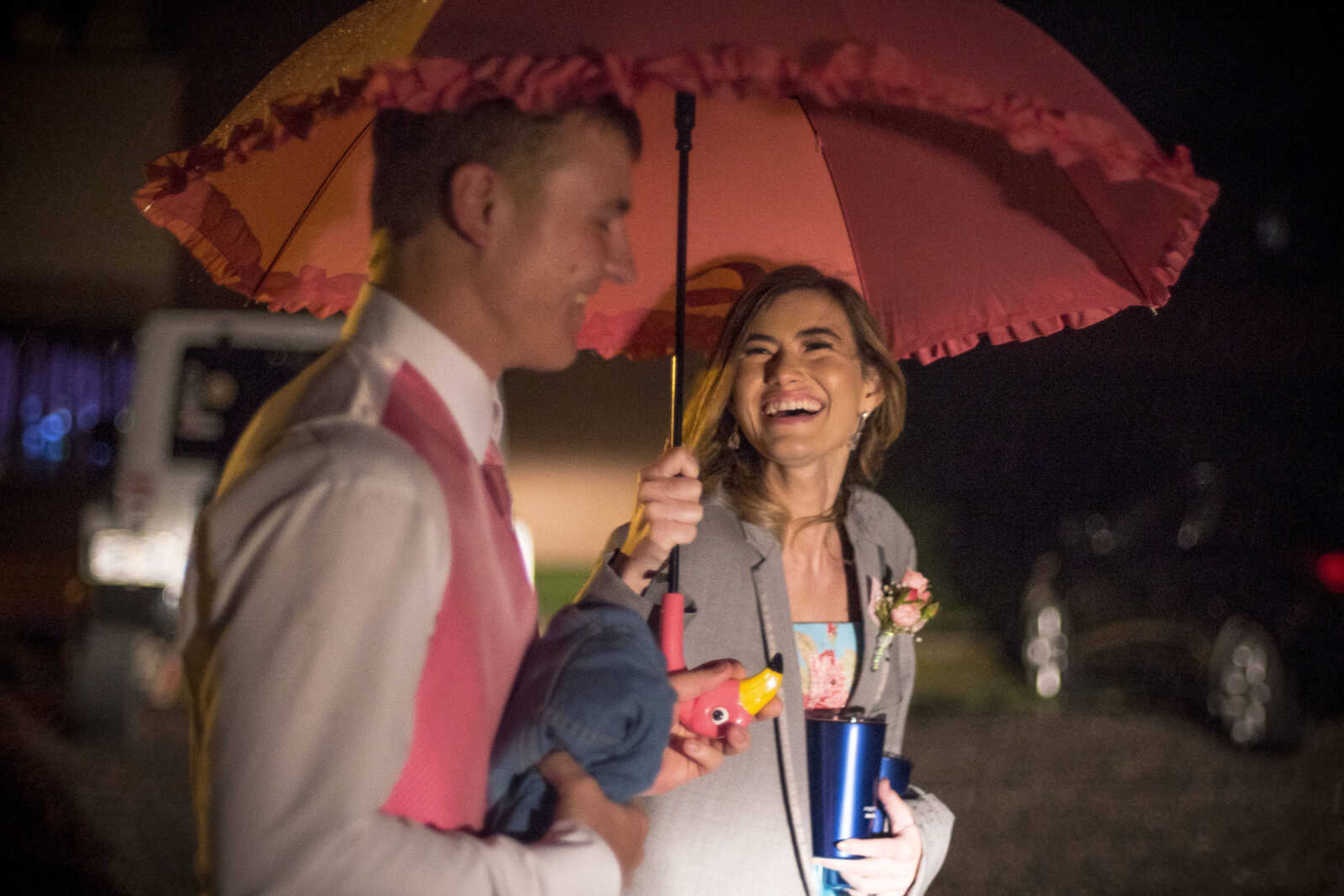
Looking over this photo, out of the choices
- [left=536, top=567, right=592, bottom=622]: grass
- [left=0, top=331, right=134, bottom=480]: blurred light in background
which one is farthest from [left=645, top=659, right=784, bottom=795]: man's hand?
[left=0, top=331, right=134, bottom=480]: blurred light in background

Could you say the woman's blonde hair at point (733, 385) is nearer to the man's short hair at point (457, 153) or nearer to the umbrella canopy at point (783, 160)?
the umbrella canopy at point (783, 160)

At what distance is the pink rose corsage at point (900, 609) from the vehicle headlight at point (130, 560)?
5653mm

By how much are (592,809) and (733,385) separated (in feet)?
5.34

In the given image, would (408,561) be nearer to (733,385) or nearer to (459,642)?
(459,642)

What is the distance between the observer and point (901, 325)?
303 cm

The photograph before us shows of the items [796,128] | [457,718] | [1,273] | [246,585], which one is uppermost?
[1,273]

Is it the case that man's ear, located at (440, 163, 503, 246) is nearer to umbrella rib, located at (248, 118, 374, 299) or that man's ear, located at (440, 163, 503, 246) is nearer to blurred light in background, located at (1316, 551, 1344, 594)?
umbrella rib, located at (248, 118, 374, 299)

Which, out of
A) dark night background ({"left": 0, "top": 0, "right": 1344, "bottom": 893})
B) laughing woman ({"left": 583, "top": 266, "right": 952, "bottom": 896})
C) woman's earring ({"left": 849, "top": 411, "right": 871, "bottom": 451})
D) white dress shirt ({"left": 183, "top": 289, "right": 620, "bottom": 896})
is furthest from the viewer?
dark night background ({"left": 0, "top": 0, "right": 1344, "bottom": 893})

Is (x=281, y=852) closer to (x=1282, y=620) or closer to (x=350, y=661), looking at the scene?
(x=350, y=661)

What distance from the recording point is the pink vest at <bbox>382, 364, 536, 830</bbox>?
4.50 feet

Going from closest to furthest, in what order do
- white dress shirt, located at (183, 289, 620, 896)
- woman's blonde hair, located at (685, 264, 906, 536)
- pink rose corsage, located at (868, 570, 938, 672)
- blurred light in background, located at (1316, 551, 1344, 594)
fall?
white dress shirt, located at (183, 289, 620, 896) < pink rose corsage, located at (868, 570, 938, 672) < woman's blonde hair, located at (685, 264, 906, 536) < blurred light in background, located at (1316, 551, 1344, 594)

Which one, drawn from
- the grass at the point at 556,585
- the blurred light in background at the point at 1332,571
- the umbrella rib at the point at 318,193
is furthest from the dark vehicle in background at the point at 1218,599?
the umbrella rib at the point at 318,193

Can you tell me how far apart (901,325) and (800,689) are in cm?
97

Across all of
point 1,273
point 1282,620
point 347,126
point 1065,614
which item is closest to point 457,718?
point 347,126
